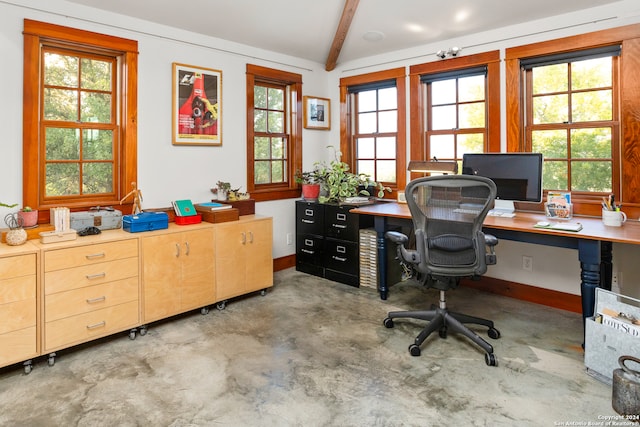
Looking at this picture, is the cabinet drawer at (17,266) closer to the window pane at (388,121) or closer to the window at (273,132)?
the window at (273,132)

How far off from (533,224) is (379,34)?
249 cm

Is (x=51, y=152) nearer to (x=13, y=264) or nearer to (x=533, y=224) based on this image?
(x=13, y=264)

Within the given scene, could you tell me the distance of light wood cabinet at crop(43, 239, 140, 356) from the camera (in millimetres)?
2592

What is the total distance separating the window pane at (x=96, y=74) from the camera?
129 inches

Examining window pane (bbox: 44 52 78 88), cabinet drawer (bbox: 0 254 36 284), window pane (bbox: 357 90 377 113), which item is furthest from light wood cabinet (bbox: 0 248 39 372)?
window pane (bbox: 357 90 377 113)

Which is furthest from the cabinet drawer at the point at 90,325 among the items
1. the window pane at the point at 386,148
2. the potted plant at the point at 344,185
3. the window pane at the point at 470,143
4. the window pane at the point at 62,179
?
the window pane at the point at 470,143

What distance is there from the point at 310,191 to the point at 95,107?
2292mm

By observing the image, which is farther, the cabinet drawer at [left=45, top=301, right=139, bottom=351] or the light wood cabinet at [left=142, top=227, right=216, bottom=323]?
the light wood cabinet at [left=142, top=227, right=216, bottom=323]

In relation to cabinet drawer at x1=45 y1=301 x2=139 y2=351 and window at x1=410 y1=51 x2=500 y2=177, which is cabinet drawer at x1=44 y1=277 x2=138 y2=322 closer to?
cabinet drawer at x1=45 y1=301 x2=139 y2=351

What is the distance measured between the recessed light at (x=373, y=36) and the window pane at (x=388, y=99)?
0.60 m

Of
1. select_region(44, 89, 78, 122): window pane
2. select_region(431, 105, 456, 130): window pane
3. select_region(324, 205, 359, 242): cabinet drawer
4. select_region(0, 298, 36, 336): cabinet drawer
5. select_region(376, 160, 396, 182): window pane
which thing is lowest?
select_region(0, 298, 36, 336): cabinet drawer

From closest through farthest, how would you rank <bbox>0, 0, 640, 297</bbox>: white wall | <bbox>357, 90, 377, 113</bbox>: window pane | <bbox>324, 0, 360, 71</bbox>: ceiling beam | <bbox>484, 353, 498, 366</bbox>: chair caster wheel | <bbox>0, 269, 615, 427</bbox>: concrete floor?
<bbox>0, 269, 615, 427</bbox>: concrete floor
<bbox>484, 353, 498, 366</bbox>: chair caster wheel
<bbox>0, 0, 640, 297</bbox>: white wall
<bbox>324, 0, 360, 71</bbox>: ceiling beam
<bbox>357, 90, 377, 113</bbox>: window pane

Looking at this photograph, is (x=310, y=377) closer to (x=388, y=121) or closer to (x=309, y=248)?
(x=309, y=248)

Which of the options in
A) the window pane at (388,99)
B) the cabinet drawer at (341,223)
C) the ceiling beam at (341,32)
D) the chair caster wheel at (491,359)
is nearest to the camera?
the chair caster wheel at (491,359)
